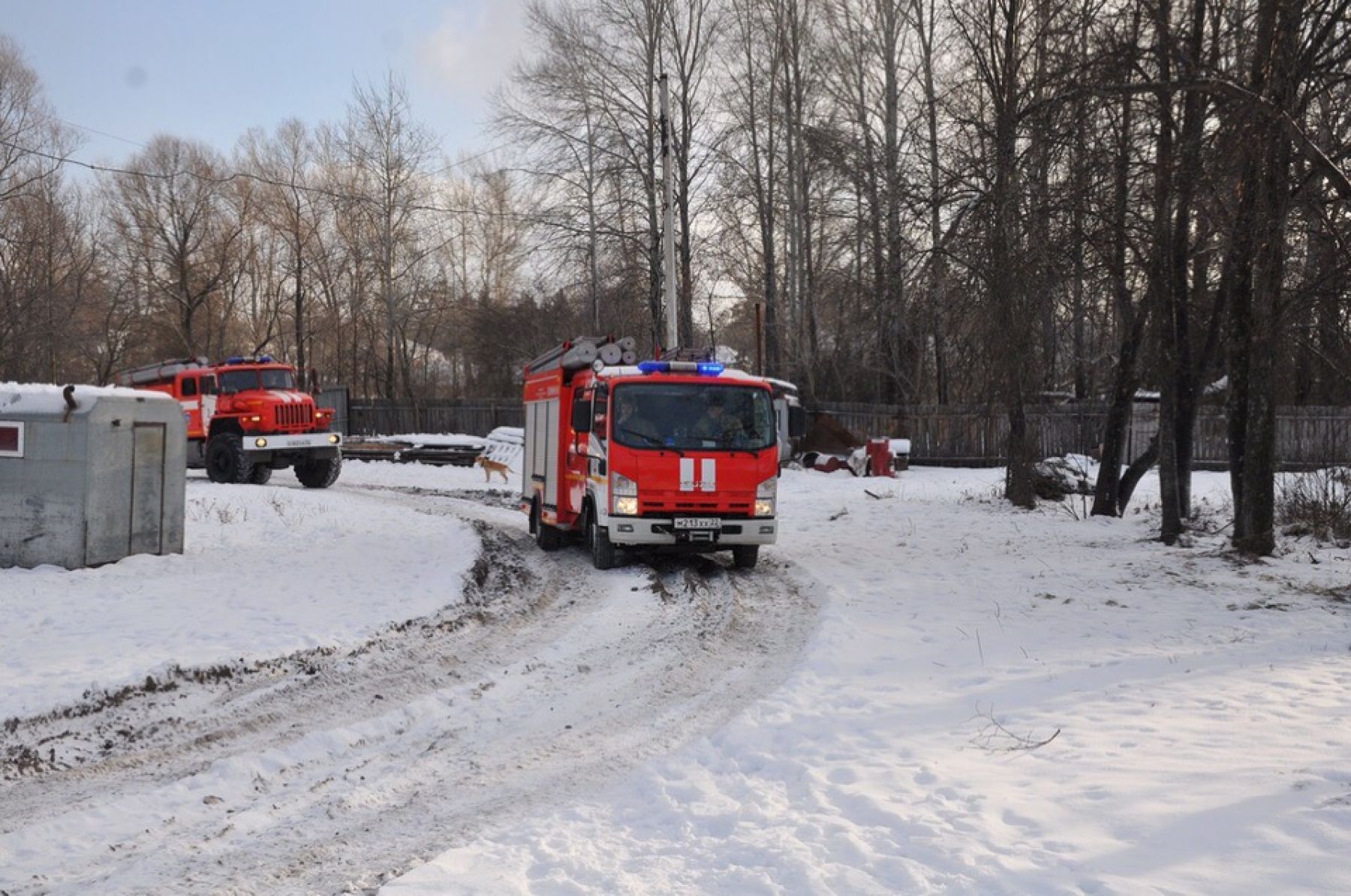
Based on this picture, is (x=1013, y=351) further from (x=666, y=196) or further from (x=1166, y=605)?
(x=666, y=196)

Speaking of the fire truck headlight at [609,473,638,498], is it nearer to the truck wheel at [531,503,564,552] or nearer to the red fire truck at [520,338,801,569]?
the red fire truck at [520,338,801,569]

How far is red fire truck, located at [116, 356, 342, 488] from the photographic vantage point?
74.7 ft

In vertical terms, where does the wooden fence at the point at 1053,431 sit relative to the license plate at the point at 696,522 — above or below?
above

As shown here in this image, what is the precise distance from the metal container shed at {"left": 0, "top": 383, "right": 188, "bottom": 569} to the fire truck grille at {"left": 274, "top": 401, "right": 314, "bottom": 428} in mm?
11236

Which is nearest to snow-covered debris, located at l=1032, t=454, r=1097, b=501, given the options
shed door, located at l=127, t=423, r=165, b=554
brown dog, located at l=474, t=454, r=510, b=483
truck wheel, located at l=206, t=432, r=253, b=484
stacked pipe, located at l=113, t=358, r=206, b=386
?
brown dog, located at l=474, t=454, r=510, b=483

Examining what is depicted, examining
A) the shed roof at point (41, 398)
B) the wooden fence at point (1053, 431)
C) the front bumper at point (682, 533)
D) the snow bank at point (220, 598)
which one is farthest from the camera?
the wooden fence at point (1053, 431)

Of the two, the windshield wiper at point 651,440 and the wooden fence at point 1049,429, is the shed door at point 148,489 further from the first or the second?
the wooden fence at point 1049,429

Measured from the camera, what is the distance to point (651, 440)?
12195mm

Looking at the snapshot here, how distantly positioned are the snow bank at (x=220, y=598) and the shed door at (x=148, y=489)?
0.30 m

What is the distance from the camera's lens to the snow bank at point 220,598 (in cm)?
758

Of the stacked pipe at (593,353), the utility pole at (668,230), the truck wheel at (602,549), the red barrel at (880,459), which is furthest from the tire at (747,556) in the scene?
the red barrel at (880,459)

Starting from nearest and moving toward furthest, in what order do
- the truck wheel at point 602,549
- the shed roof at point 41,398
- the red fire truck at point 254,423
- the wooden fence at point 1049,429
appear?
the shed roof at point 41,398 < the truck wheel at point 602,549 < the red fire truck at point 254,423 < the wooden fence at point 1049,429

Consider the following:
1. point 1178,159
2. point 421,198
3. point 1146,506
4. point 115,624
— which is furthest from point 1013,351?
point 421,198

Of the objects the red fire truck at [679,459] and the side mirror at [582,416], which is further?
the side mirror at [582,416]
